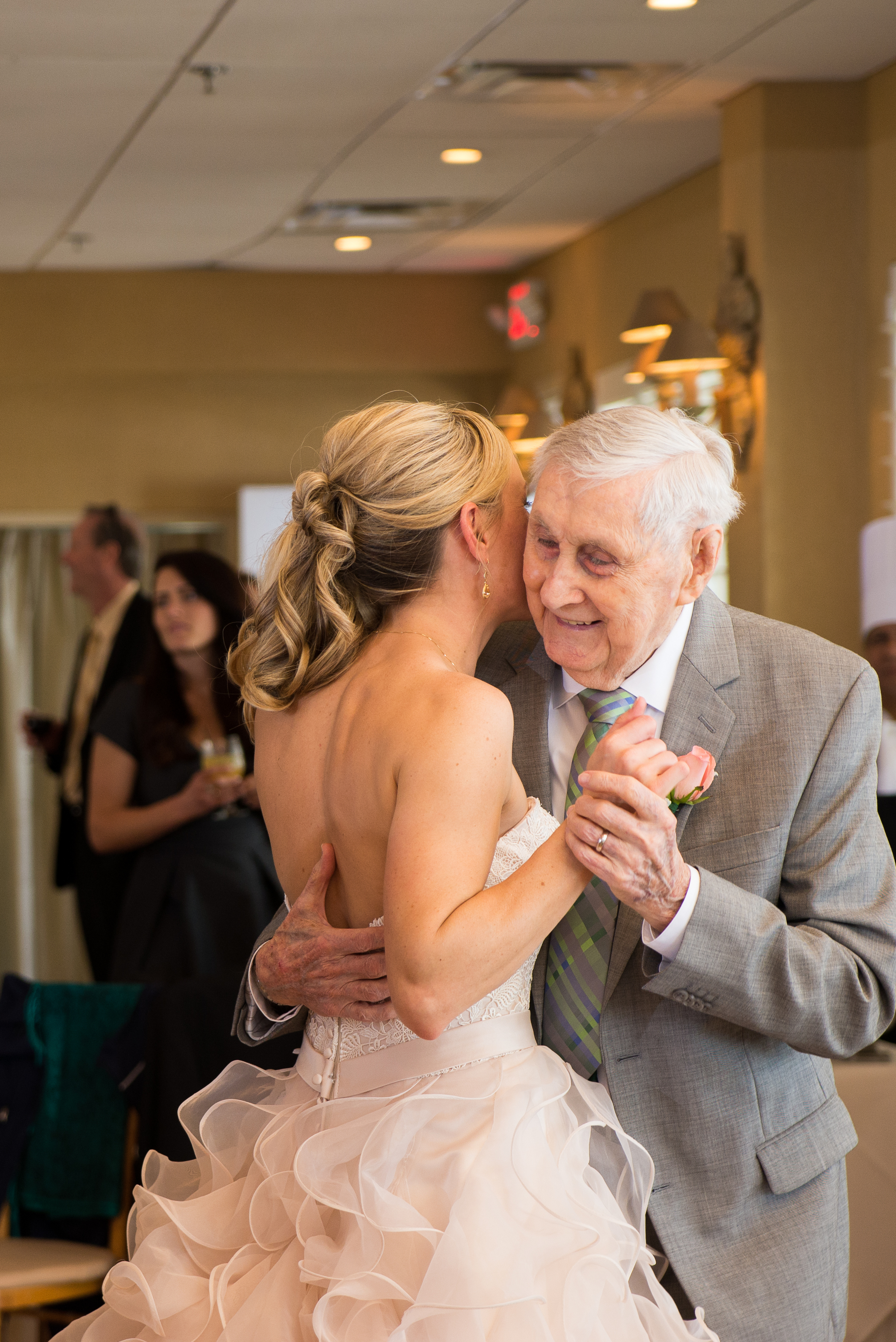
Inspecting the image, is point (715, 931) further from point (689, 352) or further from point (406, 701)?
point (689, 352)

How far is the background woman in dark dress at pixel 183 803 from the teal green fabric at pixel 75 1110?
543 mm

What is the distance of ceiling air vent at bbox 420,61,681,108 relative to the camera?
13.9 ft

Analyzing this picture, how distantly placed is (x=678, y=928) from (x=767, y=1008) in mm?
136

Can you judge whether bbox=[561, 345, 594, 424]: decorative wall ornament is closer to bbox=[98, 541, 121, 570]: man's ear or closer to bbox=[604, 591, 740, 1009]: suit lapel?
bbox=[98, 541, 121, 570]: man's ear

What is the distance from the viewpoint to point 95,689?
17.1ft

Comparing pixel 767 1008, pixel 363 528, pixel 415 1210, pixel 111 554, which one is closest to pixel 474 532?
pixel 363 528

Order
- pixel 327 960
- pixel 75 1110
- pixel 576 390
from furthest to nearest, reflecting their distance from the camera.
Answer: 1. pixel 576 390
2. pixel 75 1110
3. pixel 327 960

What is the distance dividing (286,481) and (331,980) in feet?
20.3

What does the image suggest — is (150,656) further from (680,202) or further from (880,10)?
(680,202)

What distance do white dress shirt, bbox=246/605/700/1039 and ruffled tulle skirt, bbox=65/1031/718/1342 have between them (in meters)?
0.18

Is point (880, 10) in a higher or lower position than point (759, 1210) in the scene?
higher

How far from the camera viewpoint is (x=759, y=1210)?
5.29ft

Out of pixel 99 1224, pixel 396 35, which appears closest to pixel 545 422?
pixel 396 35

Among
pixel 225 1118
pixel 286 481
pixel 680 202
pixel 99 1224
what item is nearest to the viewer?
pixel 225 1118
